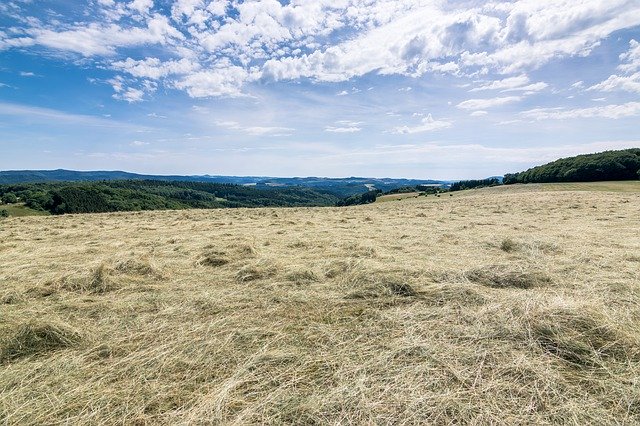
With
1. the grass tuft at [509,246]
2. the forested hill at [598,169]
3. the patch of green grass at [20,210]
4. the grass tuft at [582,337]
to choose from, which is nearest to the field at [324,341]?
the grass tuft at [582,337]

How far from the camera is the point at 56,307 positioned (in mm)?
5188

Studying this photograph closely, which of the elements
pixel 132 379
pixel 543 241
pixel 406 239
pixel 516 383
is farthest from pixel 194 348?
pixel 543 241

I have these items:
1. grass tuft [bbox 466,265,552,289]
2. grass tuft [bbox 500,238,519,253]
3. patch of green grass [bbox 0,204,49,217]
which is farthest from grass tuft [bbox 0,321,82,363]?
patch of green grass [bbox 0,204,49,217]

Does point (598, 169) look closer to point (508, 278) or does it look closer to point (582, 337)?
point (508, 278)

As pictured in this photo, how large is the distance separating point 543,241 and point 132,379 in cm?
1003

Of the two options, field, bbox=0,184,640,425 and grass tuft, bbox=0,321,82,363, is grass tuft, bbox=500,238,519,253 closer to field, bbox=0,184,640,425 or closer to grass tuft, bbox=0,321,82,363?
field, bbox=0,184,640,425

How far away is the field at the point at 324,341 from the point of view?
291 cm

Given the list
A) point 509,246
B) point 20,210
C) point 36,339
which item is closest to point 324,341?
point 36,339

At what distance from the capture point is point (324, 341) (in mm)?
4031

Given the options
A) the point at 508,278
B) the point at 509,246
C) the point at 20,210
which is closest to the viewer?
the point at 508,278

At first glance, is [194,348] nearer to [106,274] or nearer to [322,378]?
[322,378]

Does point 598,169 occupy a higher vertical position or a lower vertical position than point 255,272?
higher

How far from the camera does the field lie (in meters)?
2.91

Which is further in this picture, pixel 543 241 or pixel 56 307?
pixel 543 241
